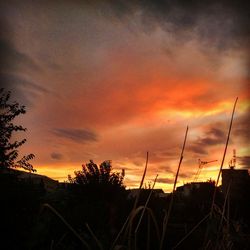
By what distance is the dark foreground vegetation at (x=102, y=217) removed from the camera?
118 centimetres

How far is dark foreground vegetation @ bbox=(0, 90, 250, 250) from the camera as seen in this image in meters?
1.18

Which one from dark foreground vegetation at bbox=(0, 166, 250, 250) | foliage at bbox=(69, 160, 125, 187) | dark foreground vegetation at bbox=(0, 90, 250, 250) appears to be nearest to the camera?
dark foreground vegetation at bbox=(0, 90, 250, 250)

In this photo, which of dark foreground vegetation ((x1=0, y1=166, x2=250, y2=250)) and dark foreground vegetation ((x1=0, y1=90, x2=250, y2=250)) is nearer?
dark foreground vegetation ((x1=0, y1=90, x2=250, y2=250))

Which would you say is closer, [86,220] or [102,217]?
[86,220]

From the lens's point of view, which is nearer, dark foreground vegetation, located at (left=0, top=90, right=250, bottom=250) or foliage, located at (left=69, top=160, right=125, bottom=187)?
dark foreground vegetation, located at (left=0, top=90, right=250, bottom=250)

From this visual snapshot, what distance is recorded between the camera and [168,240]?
812 cm

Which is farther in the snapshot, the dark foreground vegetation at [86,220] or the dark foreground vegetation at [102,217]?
the dark foreground vegetation at [86,220]

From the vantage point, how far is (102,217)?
9.09 metres

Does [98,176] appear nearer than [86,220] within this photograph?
No

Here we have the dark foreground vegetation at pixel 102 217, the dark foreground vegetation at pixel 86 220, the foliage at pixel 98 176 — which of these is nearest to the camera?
the dark foreground vegetation at pixel 102 217

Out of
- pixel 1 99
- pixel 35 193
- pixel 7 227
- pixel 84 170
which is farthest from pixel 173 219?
pixel 1 99

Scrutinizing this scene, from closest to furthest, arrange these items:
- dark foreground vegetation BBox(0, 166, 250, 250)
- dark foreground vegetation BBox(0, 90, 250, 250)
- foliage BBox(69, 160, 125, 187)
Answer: dark foreground vegetation BBox(0, 90, 250, 250) → dark foreground vegetation BBox(0, 166, 250, 250) → foliage BBox(69, 160, 125, 187)

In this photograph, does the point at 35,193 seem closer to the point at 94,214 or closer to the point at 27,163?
the point at 94,214

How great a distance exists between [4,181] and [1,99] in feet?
32.1
